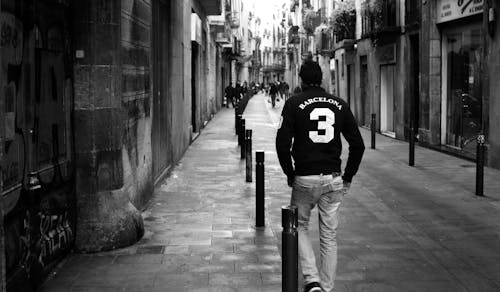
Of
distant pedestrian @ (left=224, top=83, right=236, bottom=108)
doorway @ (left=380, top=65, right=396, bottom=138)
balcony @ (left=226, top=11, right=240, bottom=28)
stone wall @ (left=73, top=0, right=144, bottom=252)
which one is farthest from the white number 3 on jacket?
distant pedestrian @ (left=224, top=83, right=236, bottom=108)

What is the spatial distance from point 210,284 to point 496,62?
9.65 meters

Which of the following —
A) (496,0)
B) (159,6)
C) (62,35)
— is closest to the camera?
(62,35)

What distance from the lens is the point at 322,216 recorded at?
5273 millimetres

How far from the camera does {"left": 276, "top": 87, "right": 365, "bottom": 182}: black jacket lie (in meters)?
5.16

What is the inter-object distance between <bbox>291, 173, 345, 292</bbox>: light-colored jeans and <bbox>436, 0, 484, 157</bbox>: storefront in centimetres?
1025

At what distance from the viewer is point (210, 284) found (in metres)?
5.74

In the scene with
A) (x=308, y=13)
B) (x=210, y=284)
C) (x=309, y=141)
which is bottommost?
(x=210, y=284)

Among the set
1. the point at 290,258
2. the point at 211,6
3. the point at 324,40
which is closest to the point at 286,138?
the point at 290,258

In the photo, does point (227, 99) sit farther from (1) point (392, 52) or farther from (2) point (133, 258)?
(2) point (133, 258)

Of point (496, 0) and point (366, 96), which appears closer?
point (496, 0)

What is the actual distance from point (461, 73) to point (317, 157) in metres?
12.1

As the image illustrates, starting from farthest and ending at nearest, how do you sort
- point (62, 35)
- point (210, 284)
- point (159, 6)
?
point (159, 6) → point (62, 35) → point (210, 284)

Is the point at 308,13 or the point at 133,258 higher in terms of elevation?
the point at 308,13

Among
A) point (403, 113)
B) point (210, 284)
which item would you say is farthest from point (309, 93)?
point (403, 113)
